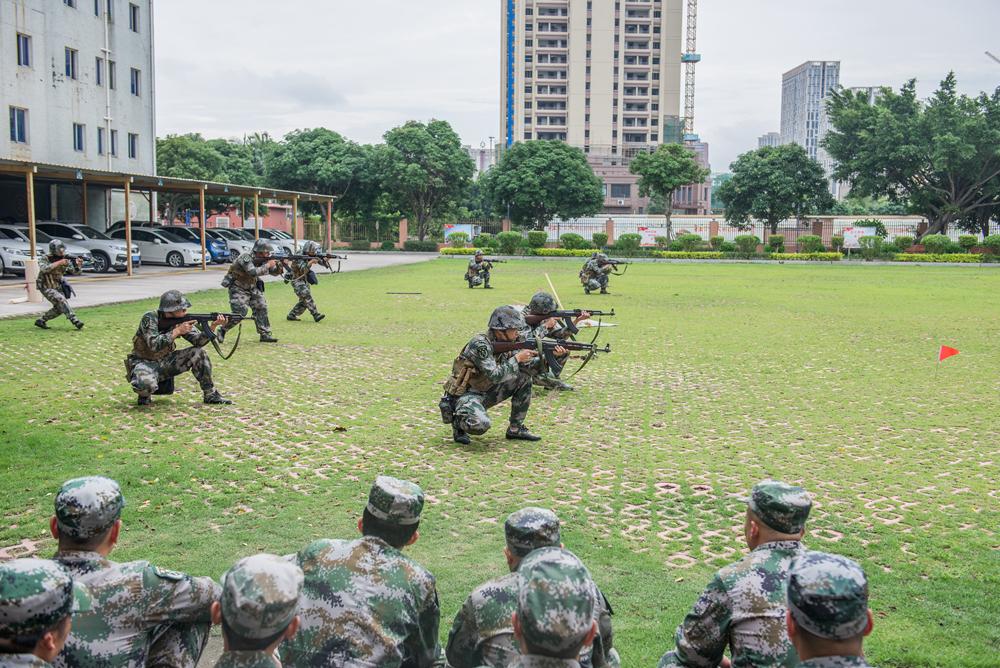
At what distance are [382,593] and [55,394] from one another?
8.72 metres

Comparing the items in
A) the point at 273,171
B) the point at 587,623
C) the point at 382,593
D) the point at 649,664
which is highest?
the point at 273,171

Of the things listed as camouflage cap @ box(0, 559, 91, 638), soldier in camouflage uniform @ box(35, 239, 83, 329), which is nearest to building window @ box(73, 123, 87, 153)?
soldier in camouflage uniform @ box(35, 239, 83, 329)

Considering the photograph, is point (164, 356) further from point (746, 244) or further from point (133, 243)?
point (746, 244)

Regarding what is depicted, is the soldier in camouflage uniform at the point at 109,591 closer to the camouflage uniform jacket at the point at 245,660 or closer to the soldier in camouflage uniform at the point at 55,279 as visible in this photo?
the camouflage uniform jacket at the point at 245,660

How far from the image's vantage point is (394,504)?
3916 millimetres

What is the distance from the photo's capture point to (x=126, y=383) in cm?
1164

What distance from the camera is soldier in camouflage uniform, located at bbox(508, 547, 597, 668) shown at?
111 inches

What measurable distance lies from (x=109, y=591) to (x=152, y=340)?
710 cm

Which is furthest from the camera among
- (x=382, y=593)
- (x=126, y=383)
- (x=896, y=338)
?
(x=896, y=338)

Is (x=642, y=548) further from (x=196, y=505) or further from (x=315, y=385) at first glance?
(x=315, y=385)

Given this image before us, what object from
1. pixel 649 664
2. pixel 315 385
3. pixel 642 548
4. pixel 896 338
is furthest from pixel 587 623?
pixel 896 338

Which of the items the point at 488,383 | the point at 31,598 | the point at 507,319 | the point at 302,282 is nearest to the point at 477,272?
the point at 302,282

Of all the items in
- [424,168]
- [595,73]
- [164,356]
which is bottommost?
[164,356]

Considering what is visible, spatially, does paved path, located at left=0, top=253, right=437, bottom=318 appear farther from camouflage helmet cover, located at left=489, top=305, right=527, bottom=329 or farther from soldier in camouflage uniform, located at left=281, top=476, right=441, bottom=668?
soldier in camouflage uniform, located at left=281, top=476, right=441, bottom=668
